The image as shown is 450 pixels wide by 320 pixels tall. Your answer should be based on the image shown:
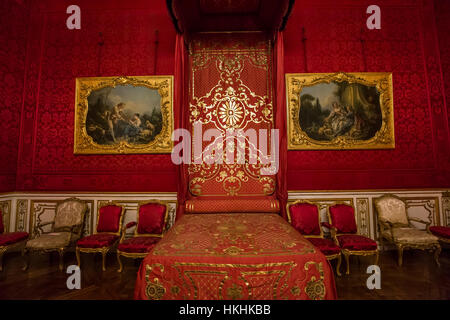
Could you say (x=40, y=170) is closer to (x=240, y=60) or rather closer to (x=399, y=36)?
(x=240, y=60)

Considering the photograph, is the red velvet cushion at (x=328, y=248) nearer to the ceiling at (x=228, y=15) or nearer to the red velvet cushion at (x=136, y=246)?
the red velvet cushion at (x=136, y=246)

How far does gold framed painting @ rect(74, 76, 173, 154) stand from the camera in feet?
13.6

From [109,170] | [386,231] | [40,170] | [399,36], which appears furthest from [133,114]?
[399,36]

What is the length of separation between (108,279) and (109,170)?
1.89 metres

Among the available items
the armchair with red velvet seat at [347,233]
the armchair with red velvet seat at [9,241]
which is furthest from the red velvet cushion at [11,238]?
the armchair with red velvet seat at [347,233]

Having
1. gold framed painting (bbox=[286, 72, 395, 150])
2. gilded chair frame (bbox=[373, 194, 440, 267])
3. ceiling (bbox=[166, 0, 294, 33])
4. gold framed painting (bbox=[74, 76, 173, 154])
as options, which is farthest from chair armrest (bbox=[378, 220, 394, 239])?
gold framed painting (bbox=[74, 76, 173, 154])

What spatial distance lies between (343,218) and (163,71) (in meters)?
4.10

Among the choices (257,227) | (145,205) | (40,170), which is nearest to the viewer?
(257,227)

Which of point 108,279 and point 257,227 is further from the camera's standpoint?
point 108,279

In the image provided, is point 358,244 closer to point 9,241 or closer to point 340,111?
A: point 340,111

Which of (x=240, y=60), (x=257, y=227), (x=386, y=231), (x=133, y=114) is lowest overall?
(x=386, y=231)

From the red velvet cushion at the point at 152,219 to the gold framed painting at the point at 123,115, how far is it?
3.39ft

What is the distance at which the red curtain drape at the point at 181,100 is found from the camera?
335cm
